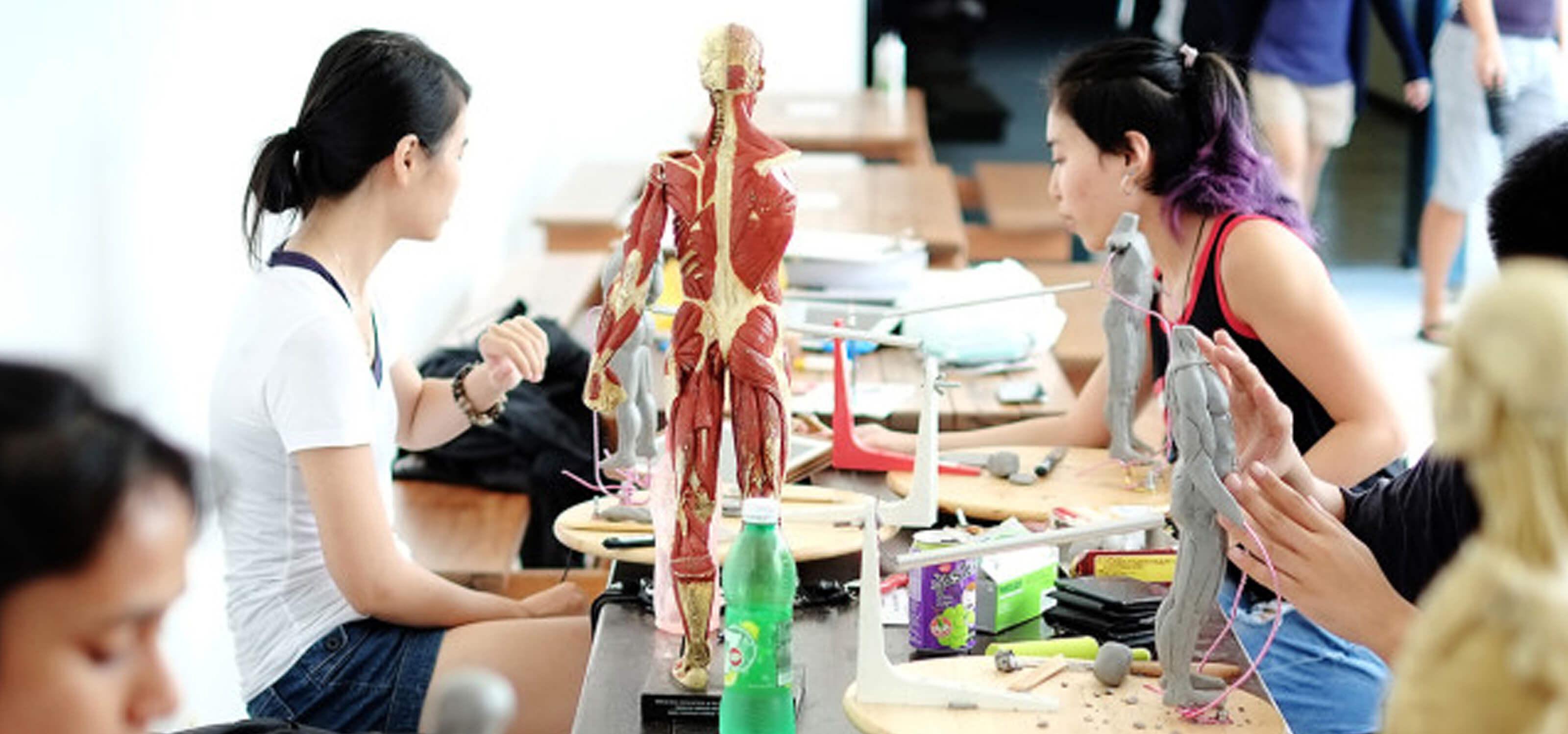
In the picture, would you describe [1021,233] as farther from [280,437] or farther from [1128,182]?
[280,437]

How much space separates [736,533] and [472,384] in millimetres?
522

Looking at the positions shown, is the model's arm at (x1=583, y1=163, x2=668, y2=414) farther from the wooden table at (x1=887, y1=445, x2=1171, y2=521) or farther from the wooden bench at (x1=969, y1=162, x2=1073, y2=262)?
the wooden bench at (x1=969, y1=162, x2=1073, y2=262)

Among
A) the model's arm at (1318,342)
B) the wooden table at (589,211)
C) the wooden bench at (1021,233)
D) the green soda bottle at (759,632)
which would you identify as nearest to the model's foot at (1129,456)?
the model's arm at (1318,342)

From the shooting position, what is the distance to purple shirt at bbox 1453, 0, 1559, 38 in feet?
20.1

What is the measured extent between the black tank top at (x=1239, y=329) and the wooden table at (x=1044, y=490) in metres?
0.16

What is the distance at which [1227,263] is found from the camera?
2.85 meters

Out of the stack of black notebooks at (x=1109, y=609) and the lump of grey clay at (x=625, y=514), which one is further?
the lump of grey clay at (x=625, y=514)

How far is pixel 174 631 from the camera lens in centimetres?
288

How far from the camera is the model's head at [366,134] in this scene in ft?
8.67

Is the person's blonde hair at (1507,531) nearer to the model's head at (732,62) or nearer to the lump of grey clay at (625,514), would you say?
the model's head at (732,62)

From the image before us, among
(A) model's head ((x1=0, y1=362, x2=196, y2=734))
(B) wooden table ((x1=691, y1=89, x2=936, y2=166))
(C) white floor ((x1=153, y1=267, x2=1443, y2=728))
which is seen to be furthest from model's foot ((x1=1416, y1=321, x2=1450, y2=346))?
(A) model's head ((x1=0, y1=362, x2=196, y2=734))

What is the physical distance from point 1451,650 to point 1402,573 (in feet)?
3.51

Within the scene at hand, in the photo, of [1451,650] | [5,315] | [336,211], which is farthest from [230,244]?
[1451,650]

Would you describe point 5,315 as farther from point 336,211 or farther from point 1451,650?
point 1451,650
